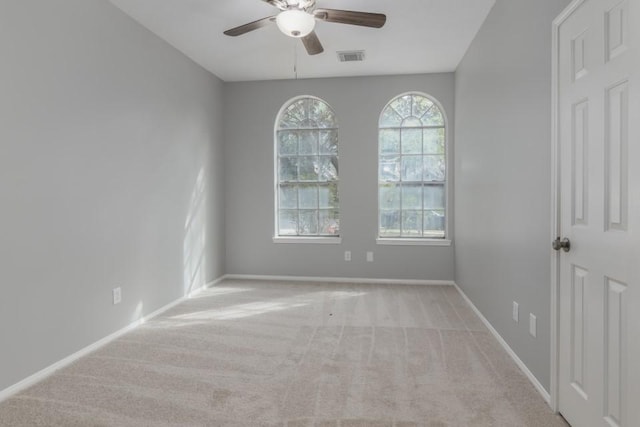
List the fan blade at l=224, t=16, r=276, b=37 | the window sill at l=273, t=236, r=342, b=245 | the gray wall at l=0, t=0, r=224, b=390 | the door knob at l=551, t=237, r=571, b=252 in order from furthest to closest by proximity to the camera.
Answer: the window sill at l=273, t=236, r=342, b=245, the fan blade at l=224, t=16, r=276, b=37, the gray wall at l=0, t=0, r=224, b=390, the door knob at l=551, t=237, r=571, b=252

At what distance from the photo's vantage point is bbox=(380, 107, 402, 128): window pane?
4.71 meters

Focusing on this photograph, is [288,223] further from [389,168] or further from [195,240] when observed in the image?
[389,168]

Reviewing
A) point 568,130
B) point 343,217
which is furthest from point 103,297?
point 568,130

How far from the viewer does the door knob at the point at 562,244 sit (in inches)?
70.0

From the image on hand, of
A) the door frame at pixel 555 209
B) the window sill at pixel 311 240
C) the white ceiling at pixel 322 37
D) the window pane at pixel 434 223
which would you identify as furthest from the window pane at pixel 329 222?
the door frame at pixel 555 209

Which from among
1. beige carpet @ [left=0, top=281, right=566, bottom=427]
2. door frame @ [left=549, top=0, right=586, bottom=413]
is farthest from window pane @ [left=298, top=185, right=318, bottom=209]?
door frame @ [left=549, top=0, right=586, bottom=413]

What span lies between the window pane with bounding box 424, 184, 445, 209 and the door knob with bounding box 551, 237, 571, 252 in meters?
2.86

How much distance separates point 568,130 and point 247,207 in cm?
387

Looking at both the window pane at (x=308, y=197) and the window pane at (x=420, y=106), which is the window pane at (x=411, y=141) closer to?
the window pane at (x=420, y=106)

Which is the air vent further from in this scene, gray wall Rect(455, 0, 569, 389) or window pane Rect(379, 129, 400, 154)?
gray wall Rect(455, 0, 569, 389)

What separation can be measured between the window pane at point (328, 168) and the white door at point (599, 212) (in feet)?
10.4

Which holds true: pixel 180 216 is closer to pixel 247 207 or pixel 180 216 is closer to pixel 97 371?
pixel 247 207

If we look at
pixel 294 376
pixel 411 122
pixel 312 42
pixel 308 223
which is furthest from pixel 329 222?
pixel 294 376

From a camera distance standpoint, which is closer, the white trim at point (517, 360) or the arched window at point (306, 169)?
the white trim at point (517, 360)
